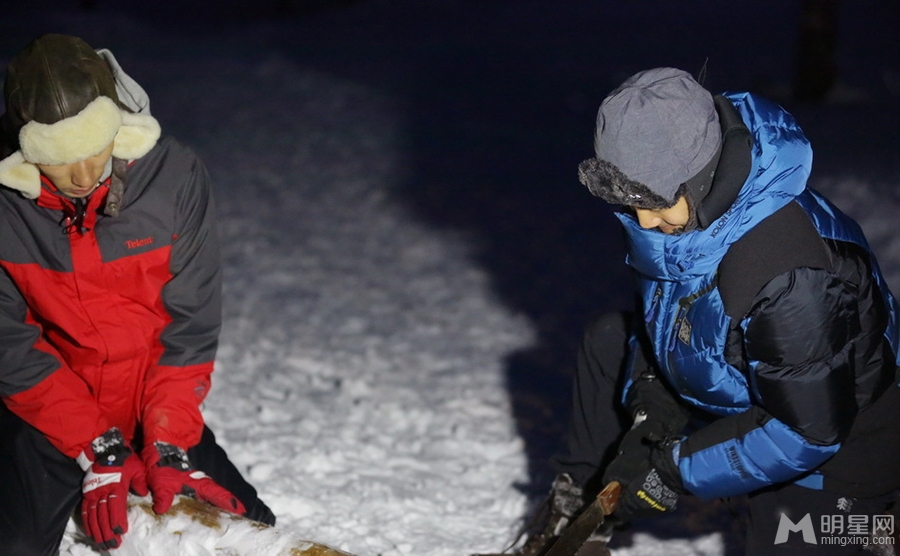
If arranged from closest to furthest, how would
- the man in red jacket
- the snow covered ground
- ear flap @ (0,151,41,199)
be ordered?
1. ear flap @ (0,151,41,199)
2. the man in red jacket
3. the snow covered ground

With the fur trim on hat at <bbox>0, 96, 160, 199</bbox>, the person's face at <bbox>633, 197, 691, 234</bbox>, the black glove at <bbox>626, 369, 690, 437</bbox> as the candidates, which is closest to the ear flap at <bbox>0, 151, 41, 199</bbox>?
the fur trim on hat at <bbox>0, 96, 160, 199</bbox>


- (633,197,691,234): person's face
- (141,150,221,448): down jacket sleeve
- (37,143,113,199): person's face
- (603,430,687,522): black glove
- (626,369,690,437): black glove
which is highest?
(37,143,113,199): person's face

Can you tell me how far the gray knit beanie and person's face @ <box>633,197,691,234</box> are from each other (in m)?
0.03

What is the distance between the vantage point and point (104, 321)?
2.63 meters

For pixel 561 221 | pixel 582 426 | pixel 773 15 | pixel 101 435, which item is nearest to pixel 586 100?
pixel 561 221

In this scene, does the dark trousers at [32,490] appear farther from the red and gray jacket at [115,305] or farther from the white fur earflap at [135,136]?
the white fur earflap at [135,136]

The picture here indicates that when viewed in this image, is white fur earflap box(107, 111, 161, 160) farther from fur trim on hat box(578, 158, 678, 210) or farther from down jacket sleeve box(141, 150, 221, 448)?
fur trim on hat box(578, 158, 678, 210)

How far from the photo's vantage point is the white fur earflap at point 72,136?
2.22m

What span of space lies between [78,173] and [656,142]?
1370 millimetres

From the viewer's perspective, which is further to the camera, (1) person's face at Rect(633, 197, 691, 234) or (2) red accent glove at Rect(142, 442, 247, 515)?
(2) red accent glove at Rect(142, 442, 247, 515)

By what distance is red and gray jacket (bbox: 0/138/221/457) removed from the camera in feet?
8.25

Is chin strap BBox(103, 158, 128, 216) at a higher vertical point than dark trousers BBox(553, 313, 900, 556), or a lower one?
higher

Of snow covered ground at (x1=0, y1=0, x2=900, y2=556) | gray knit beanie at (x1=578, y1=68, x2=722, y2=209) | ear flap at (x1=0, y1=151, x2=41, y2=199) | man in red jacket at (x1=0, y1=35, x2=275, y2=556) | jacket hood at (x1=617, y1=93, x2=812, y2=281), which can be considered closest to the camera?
gray knit beanie at (x1=578, y1=68, x2=722, y2=209)

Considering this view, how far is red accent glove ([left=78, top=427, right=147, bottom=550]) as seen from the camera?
8.18 feet
